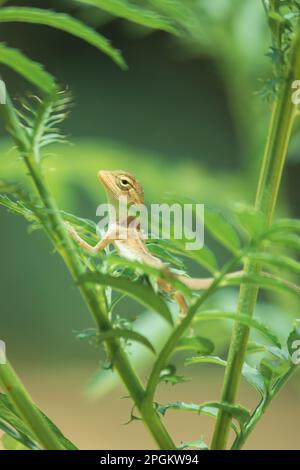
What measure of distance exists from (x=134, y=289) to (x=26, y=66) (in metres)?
0.14

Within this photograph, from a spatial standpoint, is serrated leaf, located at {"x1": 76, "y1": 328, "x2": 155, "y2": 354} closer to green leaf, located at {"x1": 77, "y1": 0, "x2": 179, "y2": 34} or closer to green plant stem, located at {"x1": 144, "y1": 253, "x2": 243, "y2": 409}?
green plant stem, located at {"x1": 144, "y1": 253, "x2": 243, "y2": 409}

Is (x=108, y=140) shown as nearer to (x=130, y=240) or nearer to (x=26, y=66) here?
(x=130, y=240)

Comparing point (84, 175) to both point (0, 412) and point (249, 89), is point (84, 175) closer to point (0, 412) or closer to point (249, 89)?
point (249, 89)

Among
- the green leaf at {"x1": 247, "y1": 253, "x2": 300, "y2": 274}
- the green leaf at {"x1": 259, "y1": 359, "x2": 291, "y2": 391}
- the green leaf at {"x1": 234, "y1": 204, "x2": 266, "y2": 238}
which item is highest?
the green leaf at {"x1": 259, "y1": 359, "x2": 291, "y2": 391}

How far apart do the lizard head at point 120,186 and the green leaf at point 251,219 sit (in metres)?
0.63

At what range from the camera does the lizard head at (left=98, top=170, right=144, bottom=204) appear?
3.37 feet

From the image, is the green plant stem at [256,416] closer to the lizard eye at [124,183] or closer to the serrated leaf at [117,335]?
the serrated leaf at [117,335]

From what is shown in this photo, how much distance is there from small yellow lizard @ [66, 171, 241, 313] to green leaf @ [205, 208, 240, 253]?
0.09 ft

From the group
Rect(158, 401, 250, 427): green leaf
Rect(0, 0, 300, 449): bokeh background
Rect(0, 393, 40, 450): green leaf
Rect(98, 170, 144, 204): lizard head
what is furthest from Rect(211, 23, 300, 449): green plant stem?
Rect(0, 0, 300, 449): bokeh background

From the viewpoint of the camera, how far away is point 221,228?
1.30 feet

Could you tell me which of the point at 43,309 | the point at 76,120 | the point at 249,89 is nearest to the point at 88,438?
the point at 43,309

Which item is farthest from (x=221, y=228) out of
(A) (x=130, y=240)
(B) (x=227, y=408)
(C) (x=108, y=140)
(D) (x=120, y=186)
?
(C) (x=108, y=140)

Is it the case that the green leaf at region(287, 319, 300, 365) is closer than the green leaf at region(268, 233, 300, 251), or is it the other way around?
the green leaf at region(268, 233, 300, 251)
